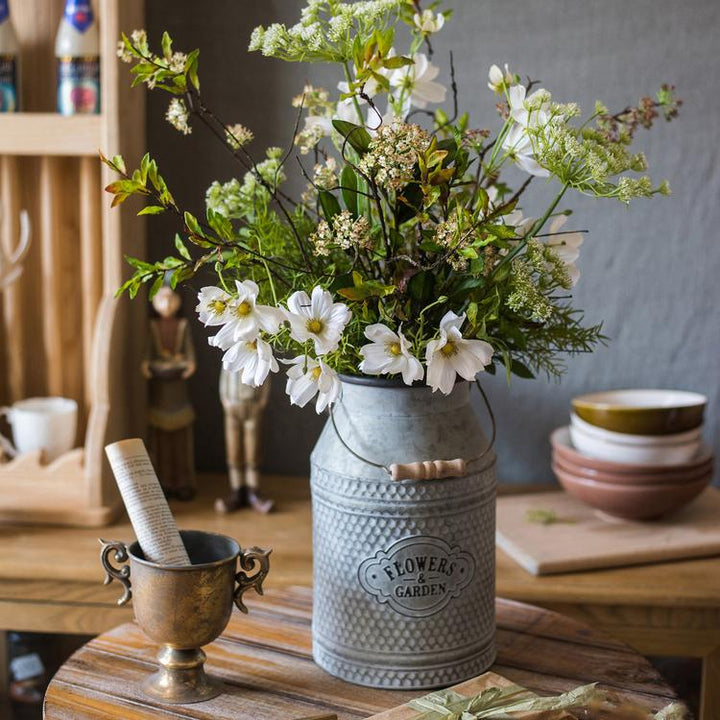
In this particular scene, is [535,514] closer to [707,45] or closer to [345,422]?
[345,422]

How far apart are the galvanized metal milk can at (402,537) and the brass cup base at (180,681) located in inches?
4.9

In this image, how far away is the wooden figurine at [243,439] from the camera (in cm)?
162

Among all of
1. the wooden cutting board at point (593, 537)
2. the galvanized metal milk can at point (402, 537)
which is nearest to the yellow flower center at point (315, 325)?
the galvanized metal milk can at point (402, 537)

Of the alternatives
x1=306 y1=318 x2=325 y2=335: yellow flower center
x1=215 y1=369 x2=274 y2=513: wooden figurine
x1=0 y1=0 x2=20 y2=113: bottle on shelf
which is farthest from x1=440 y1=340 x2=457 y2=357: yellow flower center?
x1=0 y1=0 x2=20 y2=113: bottle on shelf

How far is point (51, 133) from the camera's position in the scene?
61.8 inches

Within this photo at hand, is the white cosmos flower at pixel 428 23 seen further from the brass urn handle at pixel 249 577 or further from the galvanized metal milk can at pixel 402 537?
the brass urn handle at pixel 249 577

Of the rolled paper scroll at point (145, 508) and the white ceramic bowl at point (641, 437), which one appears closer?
the rolled paper scroll at point (145, 508)

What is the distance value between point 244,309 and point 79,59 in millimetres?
857

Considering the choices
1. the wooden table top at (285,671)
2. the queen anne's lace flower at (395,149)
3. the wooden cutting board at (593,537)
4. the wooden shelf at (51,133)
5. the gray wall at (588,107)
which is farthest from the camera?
the gray wall at (588,107)

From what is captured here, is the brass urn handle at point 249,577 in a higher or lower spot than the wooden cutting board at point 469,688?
higher

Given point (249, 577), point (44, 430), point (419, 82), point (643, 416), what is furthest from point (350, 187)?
point (44, 430)

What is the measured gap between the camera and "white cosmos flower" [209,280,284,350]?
2.88ft

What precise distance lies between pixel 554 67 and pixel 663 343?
49 centimetres

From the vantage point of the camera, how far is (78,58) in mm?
1572
